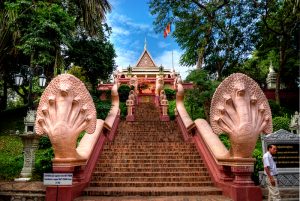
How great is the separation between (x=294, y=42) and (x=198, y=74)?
10394 millimetres

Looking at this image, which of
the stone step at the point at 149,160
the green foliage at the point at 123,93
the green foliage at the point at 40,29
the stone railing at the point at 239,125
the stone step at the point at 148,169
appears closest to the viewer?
the stone railing at the point at 239,125

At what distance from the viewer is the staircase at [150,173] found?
6.54 m

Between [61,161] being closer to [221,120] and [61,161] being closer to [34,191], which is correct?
[34,191]

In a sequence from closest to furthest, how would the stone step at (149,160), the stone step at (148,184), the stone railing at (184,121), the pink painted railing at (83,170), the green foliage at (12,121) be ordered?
the pink painted railing at (83,170), the stone step at (148,184), the stone step at (149,160), the stone railing at (184,121), the green foliage at (12,121)

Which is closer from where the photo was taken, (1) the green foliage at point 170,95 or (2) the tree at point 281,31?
(2) the tree at point 281,31

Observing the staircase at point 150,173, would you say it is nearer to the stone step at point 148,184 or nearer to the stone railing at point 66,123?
the stone step at point 148,184

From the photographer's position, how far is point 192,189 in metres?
6.77

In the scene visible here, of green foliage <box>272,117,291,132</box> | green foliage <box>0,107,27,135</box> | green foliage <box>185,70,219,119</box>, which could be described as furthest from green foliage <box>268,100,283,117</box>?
green foliage <box>0,107,27,135</box>

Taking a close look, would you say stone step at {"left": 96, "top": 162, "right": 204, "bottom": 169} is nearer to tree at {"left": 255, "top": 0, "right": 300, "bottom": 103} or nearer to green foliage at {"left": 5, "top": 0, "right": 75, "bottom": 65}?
green foliage at {"left": 5, "top": 0, "right": 75, "bottom": 65}

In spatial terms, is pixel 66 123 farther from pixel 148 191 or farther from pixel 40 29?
pixel 40 29

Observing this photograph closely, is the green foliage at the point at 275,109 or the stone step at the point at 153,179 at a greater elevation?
the green foliage at the point at 275,109

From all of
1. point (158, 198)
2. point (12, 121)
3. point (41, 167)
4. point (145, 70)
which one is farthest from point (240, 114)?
point (145, 70)

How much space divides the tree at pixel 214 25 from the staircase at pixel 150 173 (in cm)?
997

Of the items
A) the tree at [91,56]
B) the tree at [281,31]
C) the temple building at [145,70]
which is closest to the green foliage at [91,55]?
the tree at [91,56]
